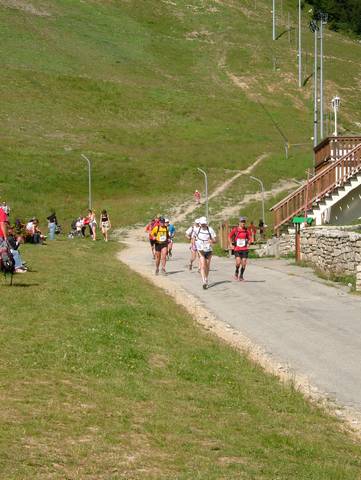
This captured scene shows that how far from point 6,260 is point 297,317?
508cm

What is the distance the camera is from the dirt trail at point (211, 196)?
191 ft

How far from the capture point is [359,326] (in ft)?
50.6

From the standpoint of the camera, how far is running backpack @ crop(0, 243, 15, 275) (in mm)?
16406

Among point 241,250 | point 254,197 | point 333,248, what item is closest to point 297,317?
point 241,250

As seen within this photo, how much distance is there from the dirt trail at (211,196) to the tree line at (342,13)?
3014 inches

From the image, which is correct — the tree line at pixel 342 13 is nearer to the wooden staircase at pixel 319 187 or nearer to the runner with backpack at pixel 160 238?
the wooden staircase at pixel 319 187

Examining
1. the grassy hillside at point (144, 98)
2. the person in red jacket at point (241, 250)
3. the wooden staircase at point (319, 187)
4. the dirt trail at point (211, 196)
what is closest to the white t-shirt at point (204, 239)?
the person in red jacket at point (241, 250)

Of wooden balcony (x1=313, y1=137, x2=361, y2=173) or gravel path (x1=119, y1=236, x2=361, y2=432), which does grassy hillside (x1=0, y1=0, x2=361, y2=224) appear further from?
gravel path (x1=119, y1=236, x2=361, y2=432)

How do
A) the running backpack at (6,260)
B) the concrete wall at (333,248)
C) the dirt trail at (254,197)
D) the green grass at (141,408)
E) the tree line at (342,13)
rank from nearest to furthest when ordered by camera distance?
the green grass at (141,408) < the running backpack at (6,260) < the concrete wall at (333,248) < the dirt trail at (254,197) < the tree line at (342,13)

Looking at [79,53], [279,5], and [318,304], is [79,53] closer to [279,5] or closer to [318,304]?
[279,5]

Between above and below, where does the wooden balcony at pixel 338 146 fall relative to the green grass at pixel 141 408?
above

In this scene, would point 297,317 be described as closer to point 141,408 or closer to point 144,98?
point 141,408

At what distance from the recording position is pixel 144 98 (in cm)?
9200

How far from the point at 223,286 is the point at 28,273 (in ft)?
15.9
